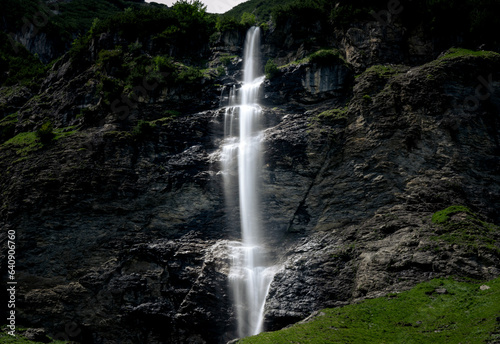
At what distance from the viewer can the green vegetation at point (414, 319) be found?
15.8 meters

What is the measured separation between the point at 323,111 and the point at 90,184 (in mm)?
23003

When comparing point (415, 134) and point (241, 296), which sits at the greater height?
point (415, 134)

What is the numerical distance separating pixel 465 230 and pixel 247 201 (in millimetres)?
16570

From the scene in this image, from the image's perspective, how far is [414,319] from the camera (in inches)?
704

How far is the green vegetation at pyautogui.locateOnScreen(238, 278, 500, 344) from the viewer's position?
15.8 meters

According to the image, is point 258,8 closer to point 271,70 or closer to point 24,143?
point 271,70

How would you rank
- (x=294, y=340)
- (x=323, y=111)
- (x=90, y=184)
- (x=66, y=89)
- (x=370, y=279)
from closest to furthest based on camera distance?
(x=294, y=340)
(x=370, y=279)
(x=90, y=184)
(x=323, y=111)
(x=66, y=89)

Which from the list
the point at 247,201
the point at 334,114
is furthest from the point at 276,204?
the point at 334,114

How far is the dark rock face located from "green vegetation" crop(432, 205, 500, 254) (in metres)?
0.29

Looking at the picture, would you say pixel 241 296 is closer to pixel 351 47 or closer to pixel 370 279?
pixel 370 279

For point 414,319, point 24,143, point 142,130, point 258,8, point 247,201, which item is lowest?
point 414,319

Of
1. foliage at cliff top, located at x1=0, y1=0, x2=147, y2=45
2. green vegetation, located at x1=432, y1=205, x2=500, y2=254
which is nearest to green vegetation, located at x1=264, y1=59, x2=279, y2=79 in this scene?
green vegetation, located at x1=432, y1=205, x2=500, y2=254

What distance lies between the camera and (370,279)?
22.1 m

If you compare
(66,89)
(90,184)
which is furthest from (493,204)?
(66,89)
